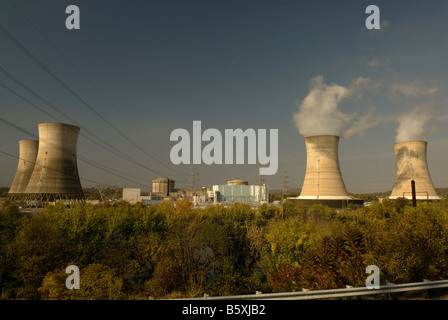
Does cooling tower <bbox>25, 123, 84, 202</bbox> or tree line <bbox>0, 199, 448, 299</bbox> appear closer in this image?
tree line <bbox>0, 199, 448, 299</bbox>

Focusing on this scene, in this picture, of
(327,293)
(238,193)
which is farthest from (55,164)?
(238,193)

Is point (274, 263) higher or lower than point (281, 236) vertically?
lower

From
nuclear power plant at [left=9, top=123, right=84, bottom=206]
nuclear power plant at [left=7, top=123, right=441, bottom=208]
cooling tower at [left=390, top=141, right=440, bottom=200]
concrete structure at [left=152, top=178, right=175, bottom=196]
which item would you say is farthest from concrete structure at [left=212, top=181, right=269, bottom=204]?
nuclear power plant at [left=9, top=123, right=84, bottom=206]

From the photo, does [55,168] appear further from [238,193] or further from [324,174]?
[238,193]

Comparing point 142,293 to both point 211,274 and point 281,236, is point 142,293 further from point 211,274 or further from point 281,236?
point 281,236

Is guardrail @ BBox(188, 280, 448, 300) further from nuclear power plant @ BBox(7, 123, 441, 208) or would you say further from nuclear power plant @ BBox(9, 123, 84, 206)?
nuclear power plant @ BBox(9, 123, 84, 206)

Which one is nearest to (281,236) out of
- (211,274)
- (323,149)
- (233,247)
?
(233,247)
